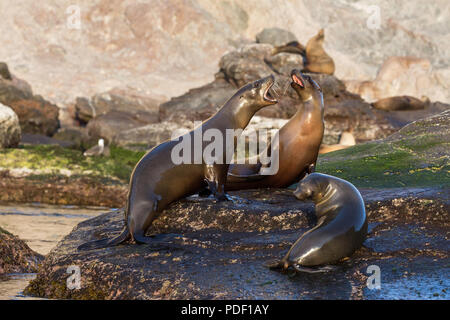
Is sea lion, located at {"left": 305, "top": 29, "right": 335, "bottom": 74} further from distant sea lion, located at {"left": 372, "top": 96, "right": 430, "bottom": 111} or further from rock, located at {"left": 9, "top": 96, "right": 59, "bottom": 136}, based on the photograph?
rock, located at {"left": 9, "top": 96, "right": 59, "bottom": 136}

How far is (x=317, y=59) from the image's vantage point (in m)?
24.9

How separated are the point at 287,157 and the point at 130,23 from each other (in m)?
46.1

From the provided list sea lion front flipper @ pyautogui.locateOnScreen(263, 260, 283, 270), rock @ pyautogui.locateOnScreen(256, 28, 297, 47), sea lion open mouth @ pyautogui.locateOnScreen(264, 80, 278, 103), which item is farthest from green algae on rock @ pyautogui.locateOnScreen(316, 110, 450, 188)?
rock @ pyautogui.locateOnScreen(256, 28, 297, 47)

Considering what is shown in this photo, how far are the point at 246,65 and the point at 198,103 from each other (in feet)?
9.75

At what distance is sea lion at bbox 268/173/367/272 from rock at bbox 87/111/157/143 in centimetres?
2226

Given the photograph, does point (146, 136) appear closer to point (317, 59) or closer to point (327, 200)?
point (317, 59)

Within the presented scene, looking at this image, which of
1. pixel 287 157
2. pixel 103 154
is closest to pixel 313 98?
pixel 287 157

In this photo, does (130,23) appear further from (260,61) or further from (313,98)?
(313,98)

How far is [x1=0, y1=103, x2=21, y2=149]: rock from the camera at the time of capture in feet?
50.7

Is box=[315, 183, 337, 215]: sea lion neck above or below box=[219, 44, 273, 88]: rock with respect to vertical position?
below

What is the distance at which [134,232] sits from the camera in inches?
193

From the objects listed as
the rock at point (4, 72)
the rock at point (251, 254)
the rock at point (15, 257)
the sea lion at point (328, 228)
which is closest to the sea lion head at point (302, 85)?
the rock at point (251, 254)

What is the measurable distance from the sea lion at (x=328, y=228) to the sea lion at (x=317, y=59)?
2044cm

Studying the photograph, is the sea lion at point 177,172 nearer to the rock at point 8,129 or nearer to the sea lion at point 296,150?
the sea lion at point 296,150
